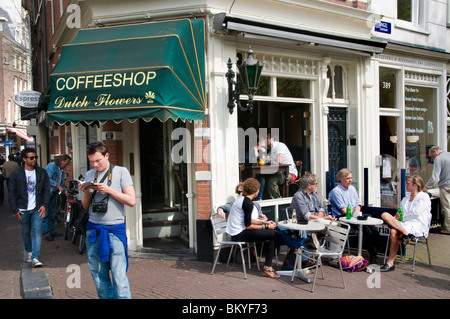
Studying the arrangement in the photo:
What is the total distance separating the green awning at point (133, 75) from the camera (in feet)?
18.1

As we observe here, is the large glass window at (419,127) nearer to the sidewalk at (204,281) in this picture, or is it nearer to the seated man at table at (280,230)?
the sidewalk at (204,281)

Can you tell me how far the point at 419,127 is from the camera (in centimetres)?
1011

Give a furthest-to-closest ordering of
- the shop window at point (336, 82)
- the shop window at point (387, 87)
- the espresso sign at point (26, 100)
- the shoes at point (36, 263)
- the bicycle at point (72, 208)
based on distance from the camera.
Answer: the espresso sign at point (26, 100)
the shop window at point (387, 87)
the shop window at point (336, 82)
the bicycle at point (72, 208)
the shoes at point (36, 263)

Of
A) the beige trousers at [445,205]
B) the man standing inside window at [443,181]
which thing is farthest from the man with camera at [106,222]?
the beige trousers at [445,205]

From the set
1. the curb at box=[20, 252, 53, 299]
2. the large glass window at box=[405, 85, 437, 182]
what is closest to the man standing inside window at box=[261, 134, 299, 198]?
the large glass window at box=[405, 85, 437, 182]

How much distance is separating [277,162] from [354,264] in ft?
7.82

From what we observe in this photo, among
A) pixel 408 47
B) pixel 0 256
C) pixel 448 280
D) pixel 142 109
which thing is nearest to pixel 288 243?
pixel 448 280

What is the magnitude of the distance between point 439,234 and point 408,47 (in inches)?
166

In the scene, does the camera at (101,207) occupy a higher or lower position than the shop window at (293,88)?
lower

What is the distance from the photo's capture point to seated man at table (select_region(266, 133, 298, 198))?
7.44m

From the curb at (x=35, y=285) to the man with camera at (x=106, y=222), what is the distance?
1.25 m

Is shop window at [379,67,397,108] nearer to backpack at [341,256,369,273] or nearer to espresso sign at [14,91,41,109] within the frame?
backpack at [341,256,369,273]

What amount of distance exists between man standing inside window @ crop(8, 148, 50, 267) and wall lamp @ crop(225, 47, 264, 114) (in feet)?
10.8

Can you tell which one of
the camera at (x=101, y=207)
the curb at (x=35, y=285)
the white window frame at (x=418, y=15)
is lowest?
the curb at (x=35, y=285)
